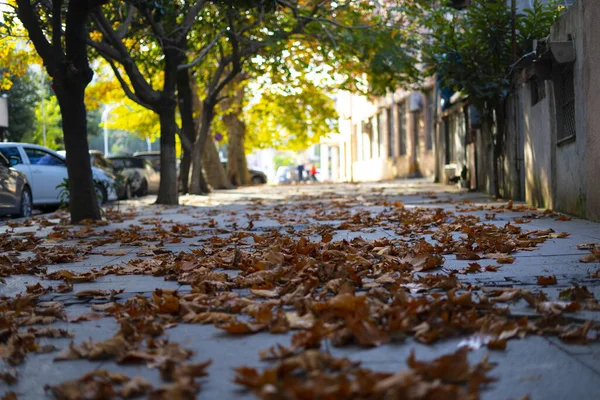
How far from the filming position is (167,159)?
22.1 meters

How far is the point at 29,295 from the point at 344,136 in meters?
63.6

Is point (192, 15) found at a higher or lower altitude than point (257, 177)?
higher

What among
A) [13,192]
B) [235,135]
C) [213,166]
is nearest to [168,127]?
[13,192]

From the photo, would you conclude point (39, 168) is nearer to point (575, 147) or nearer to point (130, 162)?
point (575, 147)

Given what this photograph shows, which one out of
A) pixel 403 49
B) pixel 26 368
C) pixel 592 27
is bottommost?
pixel 26 368

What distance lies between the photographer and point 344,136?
69.1m

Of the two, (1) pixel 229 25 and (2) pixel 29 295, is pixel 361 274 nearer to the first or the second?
(2) pixel 29 295

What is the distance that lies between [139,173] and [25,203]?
14.0m

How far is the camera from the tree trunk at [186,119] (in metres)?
26.3

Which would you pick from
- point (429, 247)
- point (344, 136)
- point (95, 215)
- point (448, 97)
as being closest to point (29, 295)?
point (429, 247)

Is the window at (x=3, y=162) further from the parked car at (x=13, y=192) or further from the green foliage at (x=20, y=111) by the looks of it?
the green foliage at (x=20, y=111)

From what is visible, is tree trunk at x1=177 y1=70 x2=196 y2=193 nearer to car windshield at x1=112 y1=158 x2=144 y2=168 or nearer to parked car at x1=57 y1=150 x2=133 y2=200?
parked car at x1=57 y1=150 x2=133 y2=200

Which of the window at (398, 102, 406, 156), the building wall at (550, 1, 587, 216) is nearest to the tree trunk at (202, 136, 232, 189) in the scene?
the window at (398, 102, 406, 156)

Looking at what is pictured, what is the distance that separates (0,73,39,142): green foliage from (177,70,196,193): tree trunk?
3047cm
